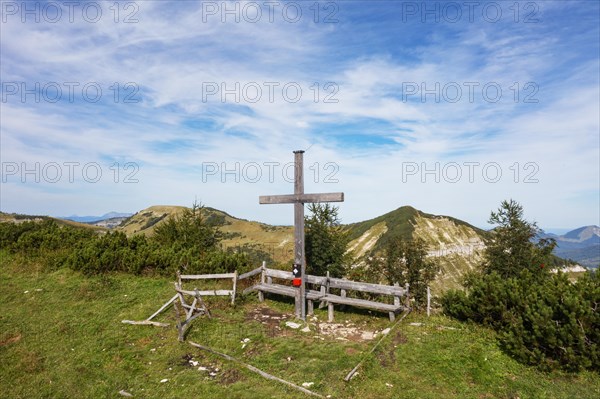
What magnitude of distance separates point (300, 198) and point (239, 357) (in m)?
5.80

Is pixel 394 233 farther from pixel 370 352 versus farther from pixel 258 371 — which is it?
pixel 258 371

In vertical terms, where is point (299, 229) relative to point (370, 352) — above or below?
above

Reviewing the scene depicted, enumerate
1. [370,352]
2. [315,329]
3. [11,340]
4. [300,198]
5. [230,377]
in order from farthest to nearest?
[300,198]
[315,329]
[11,340]
[370,352]
[230,377]

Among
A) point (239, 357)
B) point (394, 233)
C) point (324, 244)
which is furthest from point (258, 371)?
point (394, 233)

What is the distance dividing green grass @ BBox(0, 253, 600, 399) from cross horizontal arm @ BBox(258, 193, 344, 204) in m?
4.61

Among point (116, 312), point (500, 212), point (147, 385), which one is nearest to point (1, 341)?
point (116, 312)

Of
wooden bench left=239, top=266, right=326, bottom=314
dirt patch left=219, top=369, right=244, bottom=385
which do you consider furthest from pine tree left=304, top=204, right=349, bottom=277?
dirt patch left=219, top=369, right=244, bottom=385

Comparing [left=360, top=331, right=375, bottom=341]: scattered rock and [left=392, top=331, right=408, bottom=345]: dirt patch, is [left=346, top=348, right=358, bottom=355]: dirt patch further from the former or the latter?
[left=392, top=331, right=408, bottom=345]: dirt patch

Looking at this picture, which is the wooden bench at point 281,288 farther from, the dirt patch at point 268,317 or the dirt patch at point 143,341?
the dirt patch at point 143,341

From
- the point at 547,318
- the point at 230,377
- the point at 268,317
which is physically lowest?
the point at 230,377

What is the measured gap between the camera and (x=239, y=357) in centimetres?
1001

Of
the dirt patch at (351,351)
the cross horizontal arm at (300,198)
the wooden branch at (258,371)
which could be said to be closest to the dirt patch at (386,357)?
the dirt patch at (351,351)

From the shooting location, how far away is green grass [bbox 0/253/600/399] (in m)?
8.27

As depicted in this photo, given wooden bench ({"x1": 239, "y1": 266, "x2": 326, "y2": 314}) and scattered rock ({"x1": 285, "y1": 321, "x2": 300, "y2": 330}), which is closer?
scattered rock ({"x1": 285, "y1": 321, "x2": 300, "y2": 330})
